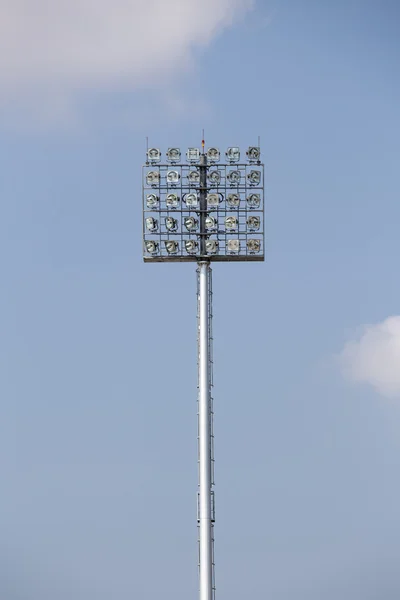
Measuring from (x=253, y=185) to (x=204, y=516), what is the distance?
14752 millimetres

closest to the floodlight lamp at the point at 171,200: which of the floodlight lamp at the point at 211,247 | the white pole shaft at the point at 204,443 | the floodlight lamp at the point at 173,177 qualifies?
the floodlight lamp at the point at 173,177

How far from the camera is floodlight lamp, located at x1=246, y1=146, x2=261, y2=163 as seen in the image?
70000 mm

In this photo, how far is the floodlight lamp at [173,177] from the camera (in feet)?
228

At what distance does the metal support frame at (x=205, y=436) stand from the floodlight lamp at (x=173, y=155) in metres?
4.72

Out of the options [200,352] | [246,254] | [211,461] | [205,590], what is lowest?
[205,590]

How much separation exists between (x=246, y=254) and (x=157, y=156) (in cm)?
584

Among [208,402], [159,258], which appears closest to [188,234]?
[159,258]

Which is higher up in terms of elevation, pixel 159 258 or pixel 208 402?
pixel 159 258

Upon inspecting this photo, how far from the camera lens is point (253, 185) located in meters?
69.9

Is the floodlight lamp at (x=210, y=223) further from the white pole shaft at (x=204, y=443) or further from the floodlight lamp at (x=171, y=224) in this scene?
the white pole shaft at (x=204, y=443)

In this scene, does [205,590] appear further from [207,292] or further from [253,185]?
[253,185]

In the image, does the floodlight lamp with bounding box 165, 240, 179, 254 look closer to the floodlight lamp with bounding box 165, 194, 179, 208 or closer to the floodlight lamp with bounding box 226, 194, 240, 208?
the floodlight lamp with bounding box 165, 194, 179, 208

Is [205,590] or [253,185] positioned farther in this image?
[253,185]

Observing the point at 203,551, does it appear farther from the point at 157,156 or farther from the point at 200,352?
the point at 157,156
